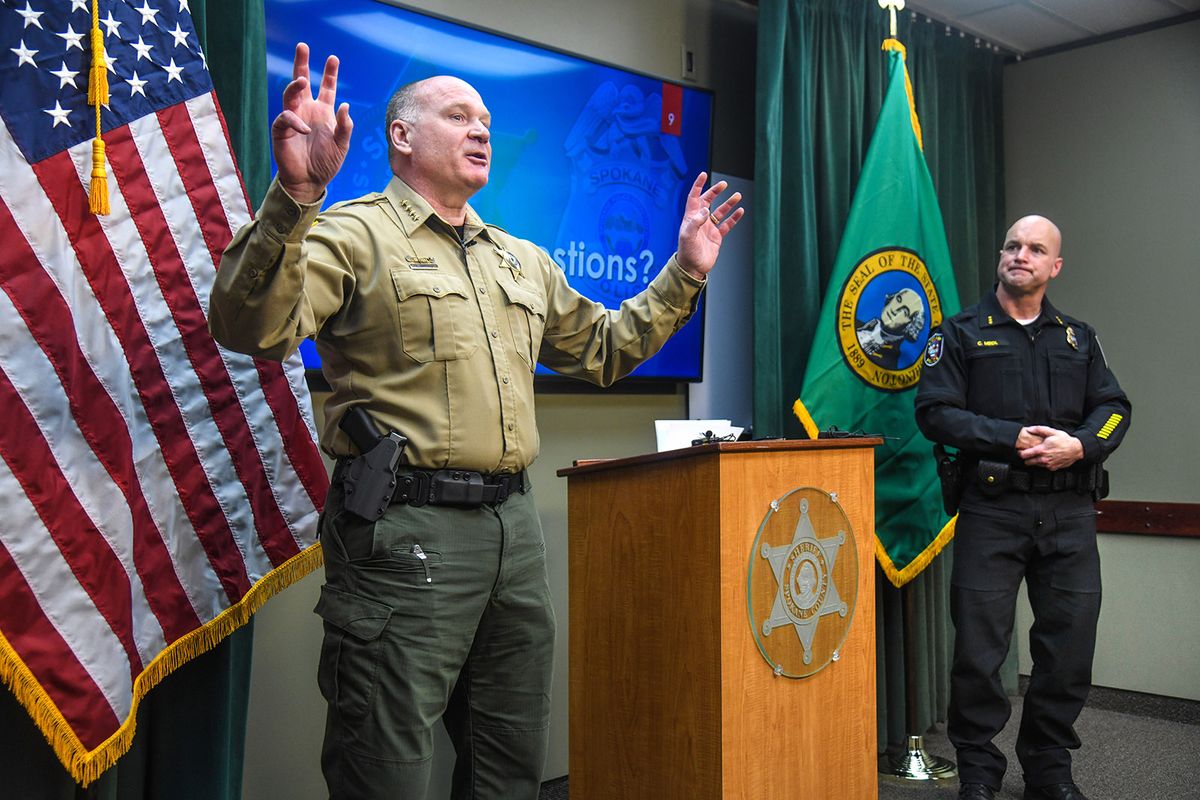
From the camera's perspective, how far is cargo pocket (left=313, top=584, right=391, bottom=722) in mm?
1709

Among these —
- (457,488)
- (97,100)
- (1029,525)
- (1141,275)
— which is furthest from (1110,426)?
(97,100)

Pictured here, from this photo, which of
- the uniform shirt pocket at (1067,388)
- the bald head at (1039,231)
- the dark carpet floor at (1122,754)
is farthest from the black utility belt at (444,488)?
the bald head at (1039,231)

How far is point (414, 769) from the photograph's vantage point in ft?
5.66

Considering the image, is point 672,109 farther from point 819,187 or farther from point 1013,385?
point 1013,385

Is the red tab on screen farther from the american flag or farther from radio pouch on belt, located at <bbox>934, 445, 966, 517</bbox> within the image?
the american flag

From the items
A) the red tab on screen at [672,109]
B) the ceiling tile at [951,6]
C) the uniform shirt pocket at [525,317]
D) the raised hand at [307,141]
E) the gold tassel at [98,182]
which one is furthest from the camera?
the ceiling tile at [951,6]

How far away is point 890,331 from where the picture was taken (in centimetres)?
359

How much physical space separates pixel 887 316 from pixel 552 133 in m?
1.30

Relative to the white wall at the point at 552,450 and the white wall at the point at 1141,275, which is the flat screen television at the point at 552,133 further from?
the white wall at the point at 1141,275

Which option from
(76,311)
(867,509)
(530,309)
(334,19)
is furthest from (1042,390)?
(76,311)

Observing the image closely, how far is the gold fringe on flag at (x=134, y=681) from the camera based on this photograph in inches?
67.9

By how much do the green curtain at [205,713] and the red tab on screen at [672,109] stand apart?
1369 mm

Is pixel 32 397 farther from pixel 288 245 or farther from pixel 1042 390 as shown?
pixel 1042 390

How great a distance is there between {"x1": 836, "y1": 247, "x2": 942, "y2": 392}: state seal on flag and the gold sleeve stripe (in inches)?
26.5
